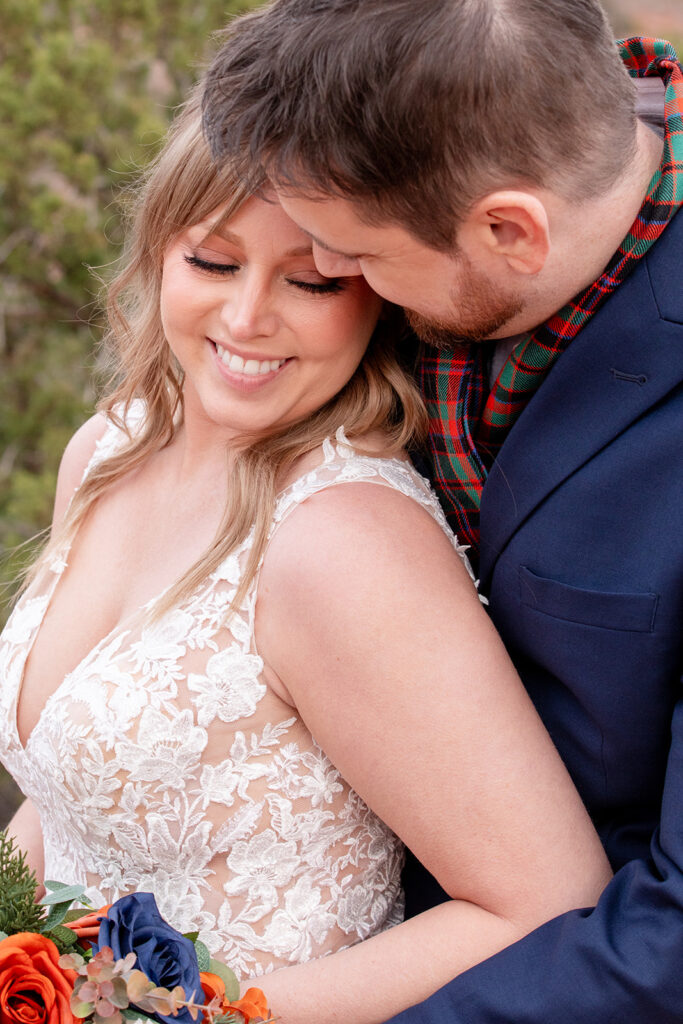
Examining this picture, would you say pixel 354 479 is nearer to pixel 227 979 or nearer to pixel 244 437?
pixel 244 437

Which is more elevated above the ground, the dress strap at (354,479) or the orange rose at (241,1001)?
the dress strap at (354,479)

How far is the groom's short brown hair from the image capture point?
5.41 ft

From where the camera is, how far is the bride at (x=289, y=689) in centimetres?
181

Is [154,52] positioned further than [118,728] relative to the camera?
Yes

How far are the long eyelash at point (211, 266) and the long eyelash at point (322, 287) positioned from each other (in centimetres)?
13

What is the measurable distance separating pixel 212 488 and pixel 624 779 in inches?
40.5

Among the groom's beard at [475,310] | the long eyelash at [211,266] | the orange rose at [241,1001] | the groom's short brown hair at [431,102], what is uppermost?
the groom's short brown hair at [431,102]

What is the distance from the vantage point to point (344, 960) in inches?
76.0

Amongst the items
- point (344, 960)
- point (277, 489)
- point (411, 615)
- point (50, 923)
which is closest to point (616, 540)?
point (411, 615)

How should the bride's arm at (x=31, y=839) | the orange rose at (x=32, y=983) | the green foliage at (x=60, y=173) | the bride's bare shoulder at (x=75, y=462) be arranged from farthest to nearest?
1. the green foliage at (x=60, y=173)
2. the bride's bare shoulder at (x=75, y=462)
3. the bride's arm at (x=31, y=839)
4. the orange rose at (x=32, y=983)

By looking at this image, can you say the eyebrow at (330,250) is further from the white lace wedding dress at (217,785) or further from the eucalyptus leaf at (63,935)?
the eucalyptus leaf at (63,935)

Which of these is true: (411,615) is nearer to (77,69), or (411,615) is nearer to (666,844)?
(666,844)

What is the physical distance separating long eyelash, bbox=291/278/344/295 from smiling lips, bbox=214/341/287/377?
148 millimetres

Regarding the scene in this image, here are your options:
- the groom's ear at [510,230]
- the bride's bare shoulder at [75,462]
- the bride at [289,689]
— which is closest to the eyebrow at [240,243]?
the bride at [289,689]
